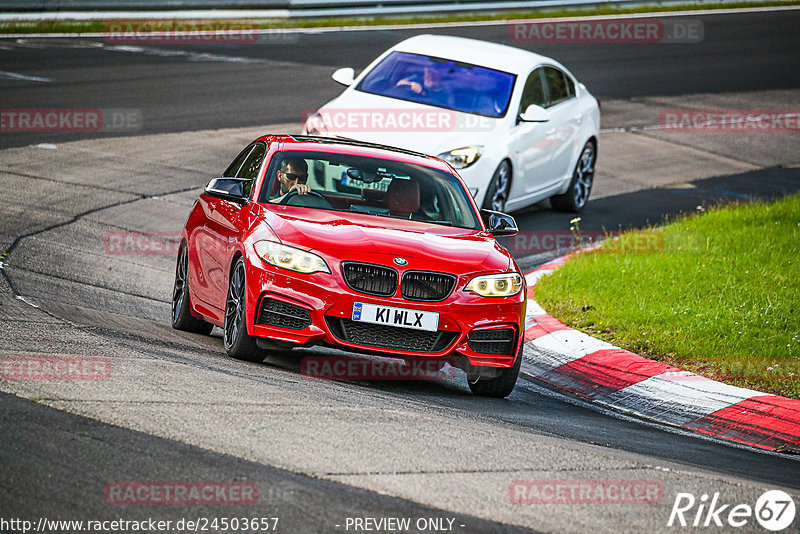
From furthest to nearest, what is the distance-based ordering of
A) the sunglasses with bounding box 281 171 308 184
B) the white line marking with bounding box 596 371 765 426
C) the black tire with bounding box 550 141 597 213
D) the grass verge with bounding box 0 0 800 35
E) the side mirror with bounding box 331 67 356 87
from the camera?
the grass verge with bounding box 0 0 800 35
the black tire with bounding box 550 141 597 213
the side mirror with bounding box 331 67 356 87
the sunglasses with bounding box 281 171 308 184
the white line marking with bounding box 596 371 765 426

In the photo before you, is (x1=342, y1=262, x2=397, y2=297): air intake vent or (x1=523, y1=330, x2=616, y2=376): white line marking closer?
(x1=342, y1=262, x2=397, y2=297): air intake vent

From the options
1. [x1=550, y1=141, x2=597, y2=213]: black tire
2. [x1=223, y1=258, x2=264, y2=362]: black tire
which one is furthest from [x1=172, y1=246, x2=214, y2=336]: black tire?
[x1=550, y1=141, x2=597, y2=213]: black tire

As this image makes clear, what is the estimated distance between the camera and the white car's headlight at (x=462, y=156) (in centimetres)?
1311

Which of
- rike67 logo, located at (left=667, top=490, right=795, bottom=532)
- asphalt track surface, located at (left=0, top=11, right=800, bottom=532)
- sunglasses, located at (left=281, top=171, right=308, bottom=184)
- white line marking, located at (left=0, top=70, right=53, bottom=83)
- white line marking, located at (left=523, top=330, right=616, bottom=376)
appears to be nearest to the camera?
asphalt track surface, located at (left=0, top=11, right=800, bottom=532)

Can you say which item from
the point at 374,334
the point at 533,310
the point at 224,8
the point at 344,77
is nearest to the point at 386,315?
the point at 374,334

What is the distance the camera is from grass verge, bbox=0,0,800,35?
87.5 feet

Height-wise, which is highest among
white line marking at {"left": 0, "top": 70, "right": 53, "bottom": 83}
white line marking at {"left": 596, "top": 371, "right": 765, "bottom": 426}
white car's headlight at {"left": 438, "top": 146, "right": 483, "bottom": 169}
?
white car's headlight at {"left": 438, "top": 146, "right": 483, "bottom": 169}

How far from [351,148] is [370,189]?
476 millimetres

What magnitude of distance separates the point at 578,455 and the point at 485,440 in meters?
0.48

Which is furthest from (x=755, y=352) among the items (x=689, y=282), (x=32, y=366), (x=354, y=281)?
(x=32, y=366)

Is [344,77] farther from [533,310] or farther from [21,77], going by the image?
[21,77]

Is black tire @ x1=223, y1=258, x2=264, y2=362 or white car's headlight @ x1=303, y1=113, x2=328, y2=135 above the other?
white car's headlight @ x1=303, y1=113, x2=328, y2=135

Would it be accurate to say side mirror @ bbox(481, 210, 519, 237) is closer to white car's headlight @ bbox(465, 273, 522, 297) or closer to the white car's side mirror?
white car's headlight @ bbox(465, 273, 522, 297)

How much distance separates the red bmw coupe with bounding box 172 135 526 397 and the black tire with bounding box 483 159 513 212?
4.08m
